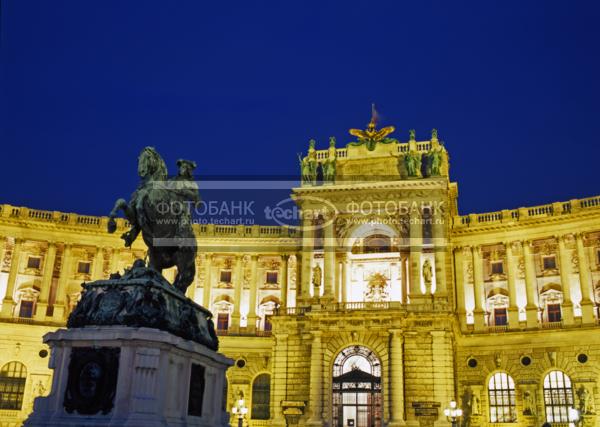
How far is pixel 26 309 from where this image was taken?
50.3 meters

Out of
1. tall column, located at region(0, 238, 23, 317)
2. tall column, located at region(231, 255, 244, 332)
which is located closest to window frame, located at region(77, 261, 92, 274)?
tall column, located at region(0, 238, 23, 317)

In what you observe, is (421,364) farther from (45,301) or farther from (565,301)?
(45,301)

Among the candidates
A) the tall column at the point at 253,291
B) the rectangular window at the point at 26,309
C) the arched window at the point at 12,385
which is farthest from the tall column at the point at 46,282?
the tall column at the point at 253,291

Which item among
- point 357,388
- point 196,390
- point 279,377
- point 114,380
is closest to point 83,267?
point 279,377

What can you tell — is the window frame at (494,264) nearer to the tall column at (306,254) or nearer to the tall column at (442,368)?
the tall column at (442,368)

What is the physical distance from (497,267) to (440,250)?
25.1 feet

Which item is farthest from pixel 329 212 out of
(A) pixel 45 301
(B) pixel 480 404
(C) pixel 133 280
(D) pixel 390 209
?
(C) pixel 133 280

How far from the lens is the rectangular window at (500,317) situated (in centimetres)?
4838

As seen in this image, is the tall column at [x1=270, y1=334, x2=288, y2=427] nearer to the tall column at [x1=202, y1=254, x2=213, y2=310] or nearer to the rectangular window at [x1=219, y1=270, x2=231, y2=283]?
the tall column at [x1=202, y1=254, x2=213, y2=310]

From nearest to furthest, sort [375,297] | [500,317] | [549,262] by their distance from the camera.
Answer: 1. [375,297]
2. [549,262]
3. [500,317]

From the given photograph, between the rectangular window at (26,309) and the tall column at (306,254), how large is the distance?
70.1ft

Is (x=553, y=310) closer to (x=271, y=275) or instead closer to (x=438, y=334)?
(x=438, y=334)

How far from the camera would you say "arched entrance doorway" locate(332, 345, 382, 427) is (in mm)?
41406

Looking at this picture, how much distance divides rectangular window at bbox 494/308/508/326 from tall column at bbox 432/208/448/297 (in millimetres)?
7517
